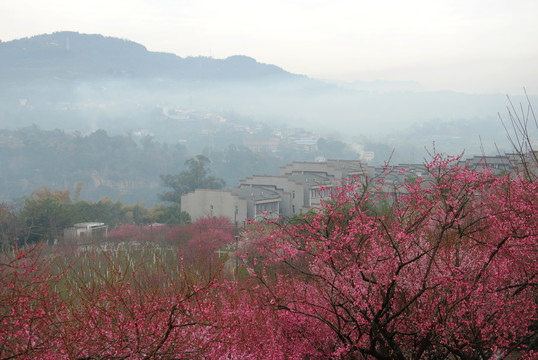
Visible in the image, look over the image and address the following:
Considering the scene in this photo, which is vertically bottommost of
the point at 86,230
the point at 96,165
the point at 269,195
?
the point at 96,165

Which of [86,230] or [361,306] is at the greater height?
[361,306]

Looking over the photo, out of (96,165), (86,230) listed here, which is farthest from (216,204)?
(96,165)

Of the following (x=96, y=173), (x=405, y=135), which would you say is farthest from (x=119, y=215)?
(x=405, y=135)

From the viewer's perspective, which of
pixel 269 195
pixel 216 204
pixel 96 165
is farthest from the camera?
pixel 96 165

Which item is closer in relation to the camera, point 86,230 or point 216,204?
point 86,230

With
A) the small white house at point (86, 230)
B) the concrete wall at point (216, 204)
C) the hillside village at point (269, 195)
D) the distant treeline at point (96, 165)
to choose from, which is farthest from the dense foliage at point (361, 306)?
the distant treeline at point (96, 165)

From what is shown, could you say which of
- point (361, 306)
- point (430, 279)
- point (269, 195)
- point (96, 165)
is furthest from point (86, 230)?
point (96, 165)

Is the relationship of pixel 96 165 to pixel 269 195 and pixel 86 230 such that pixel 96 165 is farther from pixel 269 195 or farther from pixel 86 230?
pixel 86 230

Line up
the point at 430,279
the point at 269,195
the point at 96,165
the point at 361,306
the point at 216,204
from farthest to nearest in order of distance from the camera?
the point at 96,165 < the point at 269,195 < the point at 216,204 < the point at 430,279 < the point at 361,306

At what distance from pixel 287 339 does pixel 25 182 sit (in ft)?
285

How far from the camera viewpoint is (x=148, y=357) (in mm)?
4594

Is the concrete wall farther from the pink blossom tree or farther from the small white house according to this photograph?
the pink blossom tree

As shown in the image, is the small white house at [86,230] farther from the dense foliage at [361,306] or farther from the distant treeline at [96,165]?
the distant treeline at [96,165]

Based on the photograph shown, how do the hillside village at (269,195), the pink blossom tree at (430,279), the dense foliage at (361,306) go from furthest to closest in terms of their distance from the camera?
the hillside village at (269,195) → the pink blossom tree at (430,279) → the dense foliage at (361,306)
